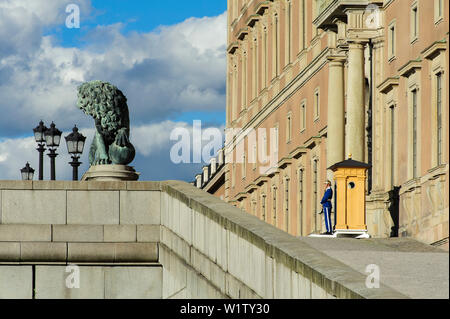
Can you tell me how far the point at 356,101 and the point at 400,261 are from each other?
60.0 ft

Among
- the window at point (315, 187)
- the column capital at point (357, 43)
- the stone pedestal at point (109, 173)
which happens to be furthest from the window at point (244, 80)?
the stone pedestal at point (109, 173)

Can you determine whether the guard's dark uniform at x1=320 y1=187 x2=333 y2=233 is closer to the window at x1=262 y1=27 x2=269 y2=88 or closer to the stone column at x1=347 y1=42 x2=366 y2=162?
the stone column at x1=347 y1=42 x2=366 y2=162

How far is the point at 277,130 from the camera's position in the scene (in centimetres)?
5838

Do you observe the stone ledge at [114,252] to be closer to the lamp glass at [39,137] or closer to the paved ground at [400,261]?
the paved ground at [400,261]

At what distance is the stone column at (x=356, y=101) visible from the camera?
41438 millimetres

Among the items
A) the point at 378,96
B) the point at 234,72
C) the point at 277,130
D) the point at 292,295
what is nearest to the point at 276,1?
the point at 277,130

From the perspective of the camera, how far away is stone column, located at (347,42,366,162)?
136 ft

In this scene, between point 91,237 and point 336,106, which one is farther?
point 336,106

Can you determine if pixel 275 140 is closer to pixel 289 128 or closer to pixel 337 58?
pixel 289 128

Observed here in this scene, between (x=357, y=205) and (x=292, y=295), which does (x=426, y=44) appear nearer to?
(x=357, y=205)

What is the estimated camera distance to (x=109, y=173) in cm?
2792

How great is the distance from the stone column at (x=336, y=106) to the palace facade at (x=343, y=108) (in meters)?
0.03

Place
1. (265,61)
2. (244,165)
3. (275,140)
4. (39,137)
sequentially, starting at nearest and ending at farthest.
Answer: (39,137), (275,140), (265,61), (244,165)

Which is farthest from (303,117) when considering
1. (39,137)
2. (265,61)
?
(39,137)
